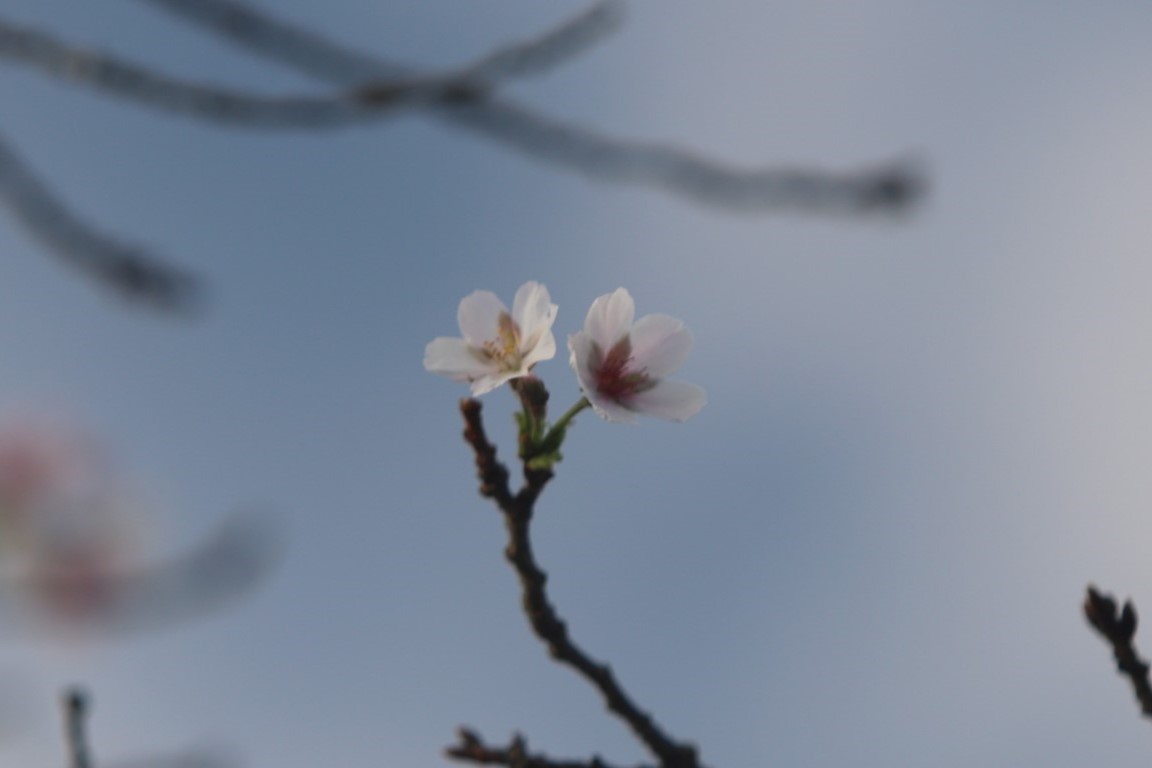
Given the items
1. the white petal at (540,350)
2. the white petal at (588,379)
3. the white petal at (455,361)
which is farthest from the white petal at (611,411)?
the white petal at (455,361)

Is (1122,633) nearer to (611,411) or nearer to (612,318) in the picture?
(611,411)

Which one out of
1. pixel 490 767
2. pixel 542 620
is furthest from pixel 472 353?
pixel 490 767

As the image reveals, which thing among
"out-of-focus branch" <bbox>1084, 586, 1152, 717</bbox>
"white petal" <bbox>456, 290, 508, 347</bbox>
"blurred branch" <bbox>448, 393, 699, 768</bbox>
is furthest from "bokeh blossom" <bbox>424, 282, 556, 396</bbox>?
"out-of-focus branch" <bbox>1084, 586, 1152, 717</bbox>

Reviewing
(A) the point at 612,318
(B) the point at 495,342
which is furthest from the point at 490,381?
(A) the point at 612,318

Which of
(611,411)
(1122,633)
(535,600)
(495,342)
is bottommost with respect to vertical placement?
(1122,633)

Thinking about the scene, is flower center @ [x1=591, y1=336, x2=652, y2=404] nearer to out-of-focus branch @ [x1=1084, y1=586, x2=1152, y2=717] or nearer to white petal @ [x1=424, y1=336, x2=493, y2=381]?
white petal @ [x1=424, y1=336, x2=493, y2=381]

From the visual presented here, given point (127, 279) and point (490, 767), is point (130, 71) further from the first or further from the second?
point (490, 767)
